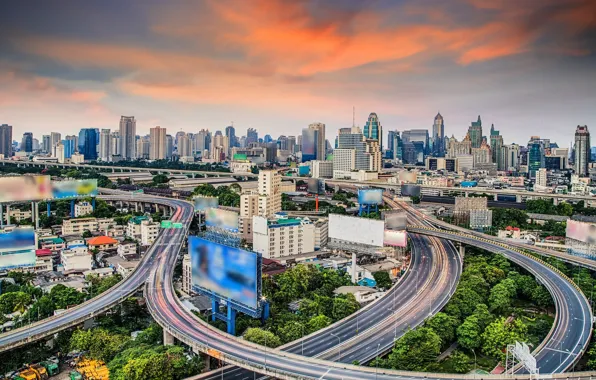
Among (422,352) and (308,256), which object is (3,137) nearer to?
(308,256)

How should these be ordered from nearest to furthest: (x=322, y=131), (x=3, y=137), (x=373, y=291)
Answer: (x=373, y=291)
(x=3, y=137)
(x=322, y=131)

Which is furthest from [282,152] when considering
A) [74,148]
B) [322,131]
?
[74,148]

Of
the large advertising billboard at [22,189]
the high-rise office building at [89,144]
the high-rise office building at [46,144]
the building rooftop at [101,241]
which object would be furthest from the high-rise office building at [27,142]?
the building rooftop at [101,241]

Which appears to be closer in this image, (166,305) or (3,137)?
(166,305)

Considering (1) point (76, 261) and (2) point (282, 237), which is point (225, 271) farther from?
(1) point (76, 261)

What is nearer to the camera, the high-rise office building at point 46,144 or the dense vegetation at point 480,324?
the dense vegetation at point 480,324

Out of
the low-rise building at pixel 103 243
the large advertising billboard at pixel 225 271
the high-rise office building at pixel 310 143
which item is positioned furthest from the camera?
the high-rise office building at pixel 310 143

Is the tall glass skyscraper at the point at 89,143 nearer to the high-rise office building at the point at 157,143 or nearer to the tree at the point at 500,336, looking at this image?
the high-rise office building at the point at 157,143

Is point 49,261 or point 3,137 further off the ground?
point 3,137

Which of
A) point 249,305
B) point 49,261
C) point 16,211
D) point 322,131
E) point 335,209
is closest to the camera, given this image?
point 249,305
